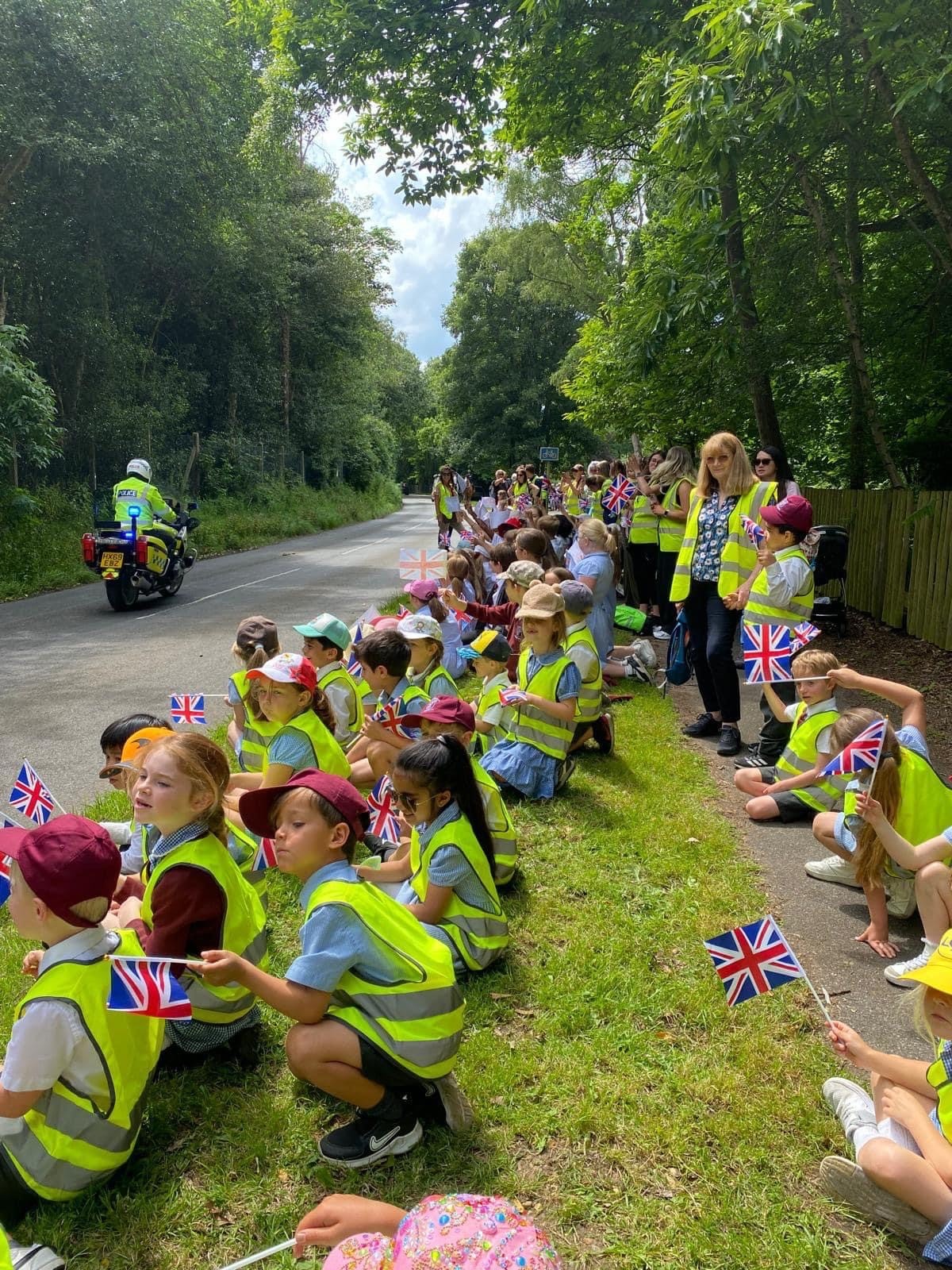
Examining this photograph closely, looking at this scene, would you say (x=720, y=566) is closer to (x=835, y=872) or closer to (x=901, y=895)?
(x=835, y=872)

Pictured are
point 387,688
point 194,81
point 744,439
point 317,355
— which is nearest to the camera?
point 387,688

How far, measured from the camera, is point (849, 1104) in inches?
104

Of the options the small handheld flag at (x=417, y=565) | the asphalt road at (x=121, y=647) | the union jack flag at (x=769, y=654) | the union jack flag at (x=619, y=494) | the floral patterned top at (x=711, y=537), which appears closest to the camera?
the union jack flag at (x=769, y=654)

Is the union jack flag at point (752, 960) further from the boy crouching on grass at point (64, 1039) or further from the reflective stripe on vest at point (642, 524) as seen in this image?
the reflective stripe on vest at point (642, 524)

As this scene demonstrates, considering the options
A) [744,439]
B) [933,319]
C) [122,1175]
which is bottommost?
[122,1175]

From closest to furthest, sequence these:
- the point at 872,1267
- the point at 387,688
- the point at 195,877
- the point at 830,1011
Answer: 1. the point at 872,1267
2. the point at 195,877
3. the point at 830,1011
4. the point at 387,688

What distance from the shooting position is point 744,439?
14.7m

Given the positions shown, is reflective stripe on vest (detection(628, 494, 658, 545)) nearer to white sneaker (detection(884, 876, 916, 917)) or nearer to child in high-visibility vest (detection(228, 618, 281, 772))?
child in high-visibility vest (detection(228, 618, 281, 772))

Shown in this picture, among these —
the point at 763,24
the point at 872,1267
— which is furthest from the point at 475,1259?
the point at 763,24

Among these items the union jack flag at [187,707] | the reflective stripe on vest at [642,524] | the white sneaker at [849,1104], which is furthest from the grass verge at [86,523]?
the white sneaker at [849,1104]

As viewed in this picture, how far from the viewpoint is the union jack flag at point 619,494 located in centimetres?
1090

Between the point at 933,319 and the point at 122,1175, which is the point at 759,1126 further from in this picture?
the point at 933,319

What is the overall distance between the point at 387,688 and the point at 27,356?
16888 mm

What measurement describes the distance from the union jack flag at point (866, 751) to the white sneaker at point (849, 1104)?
1.10 meters
